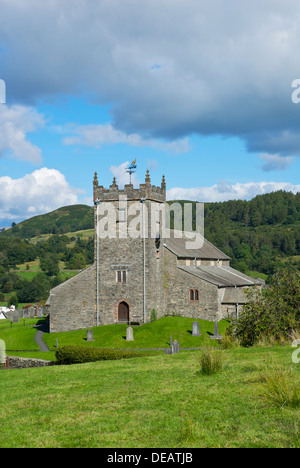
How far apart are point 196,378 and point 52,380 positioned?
18.5 ft

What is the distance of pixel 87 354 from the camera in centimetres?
2492

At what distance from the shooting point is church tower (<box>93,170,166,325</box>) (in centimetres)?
4419

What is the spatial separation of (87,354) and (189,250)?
29.4 meters

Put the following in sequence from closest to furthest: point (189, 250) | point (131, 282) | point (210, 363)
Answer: point (210, 363) < point (131, 282) < point (189, 250)

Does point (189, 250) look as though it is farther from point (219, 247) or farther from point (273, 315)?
point (219, 247)

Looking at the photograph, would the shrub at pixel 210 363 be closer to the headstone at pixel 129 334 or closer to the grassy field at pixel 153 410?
the grassy field at pixel 153 410

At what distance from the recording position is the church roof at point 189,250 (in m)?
49.0

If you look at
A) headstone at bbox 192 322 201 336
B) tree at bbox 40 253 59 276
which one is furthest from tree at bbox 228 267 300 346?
tree at bbox 40 253 59 276

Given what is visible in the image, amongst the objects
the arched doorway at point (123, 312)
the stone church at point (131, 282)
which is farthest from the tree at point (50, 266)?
the arched doorway at point (123, 312)

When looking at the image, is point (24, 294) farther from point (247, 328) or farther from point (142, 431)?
point (142, 431)

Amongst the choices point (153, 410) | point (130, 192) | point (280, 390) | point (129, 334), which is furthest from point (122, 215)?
point (280, 390)

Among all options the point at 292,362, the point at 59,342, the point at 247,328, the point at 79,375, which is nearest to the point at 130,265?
the point at 59,342

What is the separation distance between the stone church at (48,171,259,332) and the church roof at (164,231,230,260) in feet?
7.51

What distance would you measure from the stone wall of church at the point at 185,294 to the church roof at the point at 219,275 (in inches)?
25.2
